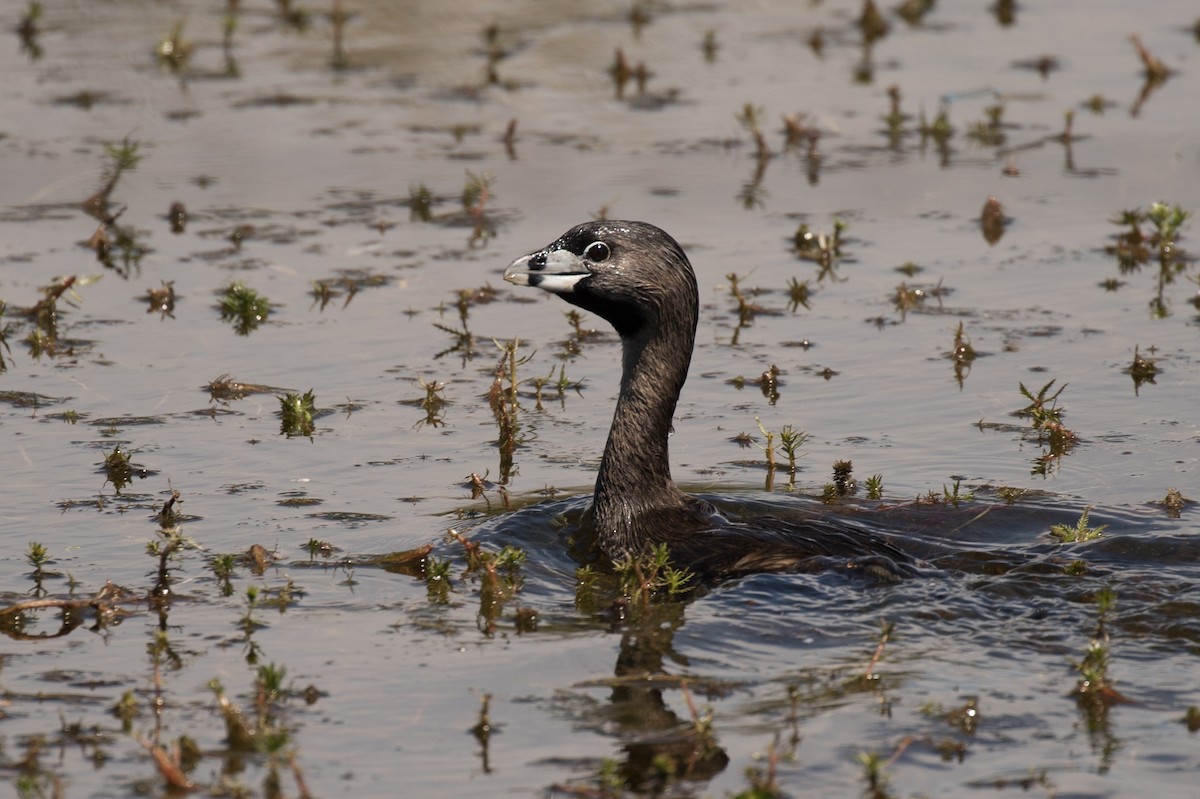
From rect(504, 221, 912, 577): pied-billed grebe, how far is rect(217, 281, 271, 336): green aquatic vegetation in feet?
8.78

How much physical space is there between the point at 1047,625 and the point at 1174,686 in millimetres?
602

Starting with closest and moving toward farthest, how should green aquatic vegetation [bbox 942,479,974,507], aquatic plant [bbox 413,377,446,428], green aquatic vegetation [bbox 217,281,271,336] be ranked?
1. green aquatic vegetation [bbox 942,479,974,507]
2. aquatic plant [bbox 413,377,446,428]
3. green aquatic vegetation [bbox 217,281,271,336]

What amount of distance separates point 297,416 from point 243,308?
1556 millimetres

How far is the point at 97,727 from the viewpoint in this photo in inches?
206

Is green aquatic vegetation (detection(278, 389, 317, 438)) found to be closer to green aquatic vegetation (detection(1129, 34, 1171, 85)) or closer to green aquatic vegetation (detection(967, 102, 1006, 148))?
green aquatic vegetation (detection(967, 102, 1006, 148))

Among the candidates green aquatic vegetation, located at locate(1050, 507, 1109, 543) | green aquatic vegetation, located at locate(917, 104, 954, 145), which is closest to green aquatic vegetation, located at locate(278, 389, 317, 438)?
green aquatic vegetation, located at locate(1050, 507, 1109, 543)

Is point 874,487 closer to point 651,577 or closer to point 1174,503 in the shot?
point 1174,503

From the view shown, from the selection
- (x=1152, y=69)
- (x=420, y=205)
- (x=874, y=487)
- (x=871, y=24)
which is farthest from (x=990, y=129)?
(x=874, y=487)

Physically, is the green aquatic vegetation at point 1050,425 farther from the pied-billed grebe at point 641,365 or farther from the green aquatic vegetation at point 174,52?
the green aquatic vegetation at point 174,52

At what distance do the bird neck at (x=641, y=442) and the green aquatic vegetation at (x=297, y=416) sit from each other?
159 centimetres

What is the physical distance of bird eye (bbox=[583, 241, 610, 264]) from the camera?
729 cm

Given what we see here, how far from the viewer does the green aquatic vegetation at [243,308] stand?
9.59m

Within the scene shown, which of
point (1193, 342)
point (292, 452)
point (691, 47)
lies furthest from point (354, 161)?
point (1193, 342)

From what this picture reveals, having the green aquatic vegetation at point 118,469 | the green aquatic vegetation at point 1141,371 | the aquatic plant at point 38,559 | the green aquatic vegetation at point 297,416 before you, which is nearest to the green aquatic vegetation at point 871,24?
the green aquatic vegetation at point 1141,371
